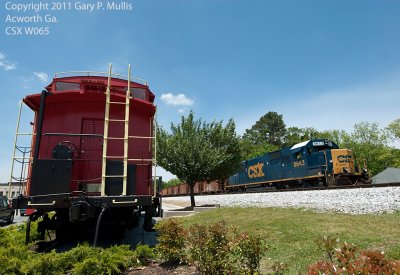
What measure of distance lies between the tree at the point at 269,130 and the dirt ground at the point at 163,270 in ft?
250

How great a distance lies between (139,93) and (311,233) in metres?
5.80

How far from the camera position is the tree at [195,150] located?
1828cm

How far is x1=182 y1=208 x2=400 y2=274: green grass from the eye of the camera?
5.45 metres

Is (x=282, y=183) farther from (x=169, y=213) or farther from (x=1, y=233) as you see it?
(x=1, y=233)

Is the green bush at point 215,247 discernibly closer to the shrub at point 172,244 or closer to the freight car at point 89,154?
the shrub at point 172,244

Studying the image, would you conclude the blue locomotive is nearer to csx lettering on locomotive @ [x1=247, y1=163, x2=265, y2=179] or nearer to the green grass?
csx lettering on locomotive @ [x1=247, y1=163, x2=265, y2=179]

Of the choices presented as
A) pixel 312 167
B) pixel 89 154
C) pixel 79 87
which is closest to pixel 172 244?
pixel 89 154

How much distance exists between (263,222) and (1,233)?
23.9 ft

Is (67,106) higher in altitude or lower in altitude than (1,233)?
higher

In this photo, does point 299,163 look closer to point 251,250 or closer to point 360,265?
point 251,250

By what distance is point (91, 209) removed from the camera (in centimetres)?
564

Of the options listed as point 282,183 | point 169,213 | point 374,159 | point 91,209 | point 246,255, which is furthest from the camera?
point 374,159

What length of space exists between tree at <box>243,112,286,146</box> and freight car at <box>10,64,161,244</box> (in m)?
74.3

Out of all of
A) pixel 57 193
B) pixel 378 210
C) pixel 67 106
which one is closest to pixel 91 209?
pixel 57 193
